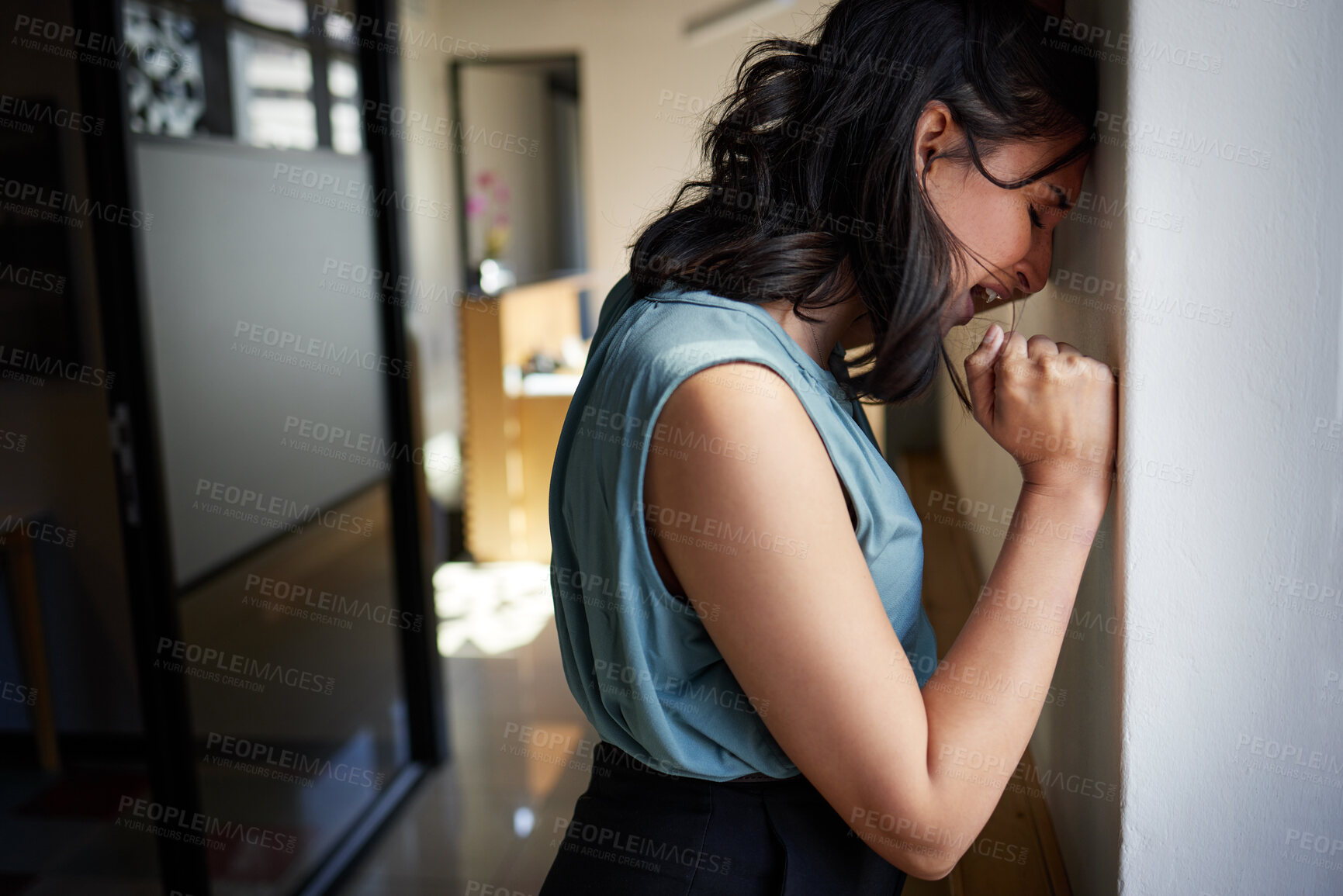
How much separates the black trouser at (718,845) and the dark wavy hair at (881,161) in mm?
352

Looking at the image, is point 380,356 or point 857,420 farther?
point 380,356

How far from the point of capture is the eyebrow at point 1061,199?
0.83 m

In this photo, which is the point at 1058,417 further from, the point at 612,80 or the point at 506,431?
the point at 612,80

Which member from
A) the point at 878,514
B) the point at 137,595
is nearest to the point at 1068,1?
the point at 878,514

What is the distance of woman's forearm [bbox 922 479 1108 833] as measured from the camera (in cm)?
70

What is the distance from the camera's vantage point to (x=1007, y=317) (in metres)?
1.44

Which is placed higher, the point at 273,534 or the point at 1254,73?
the point at 1254,73

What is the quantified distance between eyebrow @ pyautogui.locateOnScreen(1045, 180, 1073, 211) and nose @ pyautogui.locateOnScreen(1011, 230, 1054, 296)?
28 millimetres

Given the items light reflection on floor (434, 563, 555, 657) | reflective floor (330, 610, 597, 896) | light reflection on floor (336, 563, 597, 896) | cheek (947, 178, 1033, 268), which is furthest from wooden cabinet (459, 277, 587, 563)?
cheek (947, 178, 1033, 268)

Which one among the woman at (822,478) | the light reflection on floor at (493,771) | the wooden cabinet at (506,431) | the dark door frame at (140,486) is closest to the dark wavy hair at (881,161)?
the woman at (822,478)

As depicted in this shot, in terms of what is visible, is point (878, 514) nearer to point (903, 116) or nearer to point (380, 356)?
point (903, 116)

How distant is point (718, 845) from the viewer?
0.81 meters

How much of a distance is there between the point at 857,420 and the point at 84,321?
2248mm

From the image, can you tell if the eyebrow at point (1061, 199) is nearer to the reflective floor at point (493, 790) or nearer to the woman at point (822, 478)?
the woman at point (822, 478)
